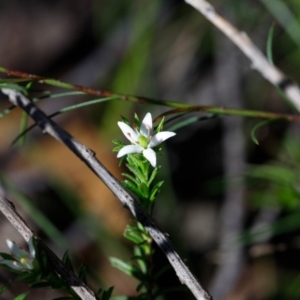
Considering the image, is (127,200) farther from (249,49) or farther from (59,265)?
(249,49)

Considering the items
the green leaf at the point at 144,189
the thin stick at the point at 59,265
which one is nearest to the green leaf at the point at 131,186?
the green leaf at the point at 144,189

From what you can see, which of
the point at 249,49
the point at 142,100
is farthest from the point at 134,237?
the point at 249,49

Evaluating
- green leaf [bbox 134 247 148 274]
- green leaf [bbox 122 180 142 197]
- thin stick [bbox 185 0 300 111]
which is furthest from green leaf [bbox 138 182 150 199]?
thin stick [bbox 185 0 300 111]

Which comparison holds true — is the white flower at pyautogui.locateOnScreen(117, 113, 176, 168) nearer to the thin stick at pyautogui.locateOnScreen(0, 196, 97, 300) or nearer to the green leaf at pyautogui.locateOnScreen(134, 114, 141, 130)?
the green leaf at pyautogui.locateOnScreen(134, 114, 141, 130)

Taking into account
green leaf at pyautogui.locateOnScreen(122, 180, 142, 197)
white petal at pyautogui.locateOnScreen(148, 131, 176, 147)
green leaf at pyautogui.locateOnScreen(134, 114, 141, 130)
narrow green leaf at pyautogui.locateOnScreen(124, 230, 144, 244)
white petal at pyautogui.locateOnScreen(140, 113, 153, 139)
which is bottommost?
narrow green leaf at pyautogui.locateOnScreen(124, 230, 144, 244)

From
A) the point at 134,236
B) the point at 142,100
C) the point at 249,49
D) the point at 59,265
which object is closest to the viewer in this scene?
the point at 59,265

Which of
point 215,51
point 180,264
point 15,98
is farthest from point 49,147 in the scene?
point 180,264

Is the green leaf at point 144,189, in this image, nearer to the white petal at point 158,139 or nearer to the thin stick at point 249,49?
the white petal at point 158,139
